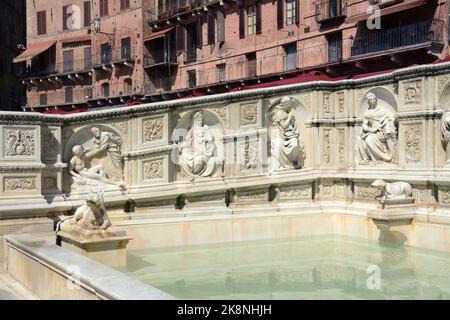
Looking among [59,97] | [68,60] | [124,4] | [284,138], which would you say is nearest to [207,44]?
[124,4]

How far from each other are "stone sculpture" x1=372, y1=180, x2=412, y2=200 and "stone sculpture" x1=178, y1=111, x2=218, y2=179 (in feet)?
8.56

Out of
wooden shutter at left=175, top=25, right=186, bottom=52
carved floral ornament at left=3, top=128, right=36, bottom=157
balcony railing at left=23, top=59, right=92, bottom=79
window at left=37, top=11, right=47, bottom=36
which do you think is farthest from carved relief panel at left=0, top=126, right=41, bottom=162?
window at left=37, top=11, right=47, bottom=36

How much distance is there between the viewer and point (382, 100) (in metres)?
9.79

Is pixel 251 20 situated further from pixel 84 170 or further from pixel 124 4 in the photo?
pixel 84 170

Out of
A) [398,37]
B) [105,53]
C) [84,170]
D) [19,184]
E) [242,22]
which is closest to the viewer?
[19,184]

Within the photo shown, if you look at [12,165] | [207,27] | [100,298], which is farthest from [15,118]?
[207,27]

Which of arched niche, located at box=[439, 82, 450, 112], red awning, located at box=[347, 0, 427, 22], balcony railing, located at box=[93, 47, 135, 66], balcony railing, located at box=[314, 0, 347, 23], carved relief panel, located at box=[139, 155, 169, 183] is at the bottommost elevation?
carved relief panel, located at box=[139, 155, 169, 183]

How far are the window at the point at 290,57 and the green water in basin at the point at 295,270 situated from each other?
28771 mm

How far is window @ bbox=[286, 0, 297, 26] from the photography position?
37188 mm

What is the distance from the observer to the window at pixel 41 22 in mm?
59028

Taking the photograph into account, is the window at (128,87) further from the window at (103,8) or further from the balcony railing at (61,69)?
the window at (103,8)

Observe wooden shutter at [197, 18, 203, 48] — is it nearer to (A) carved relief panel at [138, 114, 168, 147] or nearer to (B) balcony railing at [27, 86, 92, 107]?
(B) balcony railing at [27, 86, 92, 107]

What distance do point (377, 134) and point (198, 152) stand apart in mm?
2998
